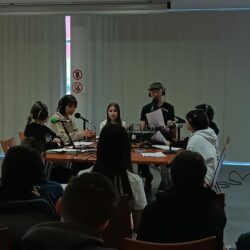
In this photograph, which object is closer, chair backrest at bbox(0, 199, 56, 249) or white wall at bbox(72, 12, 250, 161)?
chair backrest at bbox(0, 199, 56, 249)

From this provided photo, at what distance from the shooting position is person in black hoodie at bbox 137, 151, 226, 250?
201 centimetres

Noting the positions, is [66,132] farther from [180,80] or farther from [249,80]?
[249,80]

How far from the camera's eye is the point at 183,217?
6.61ft

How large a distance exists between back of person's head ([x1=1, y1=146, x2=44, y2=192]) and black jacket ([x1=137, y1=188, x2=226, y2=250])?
0.58m

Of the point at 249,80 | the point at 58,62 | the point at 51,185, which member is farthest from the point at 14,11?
the point at 51,185

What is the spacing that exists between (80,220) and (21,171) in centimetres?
75

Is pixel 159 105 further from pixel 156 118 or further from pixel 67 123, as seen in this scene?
pixel 67 123

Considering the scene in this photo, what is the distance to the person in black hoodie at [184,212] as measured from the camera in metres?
2.01

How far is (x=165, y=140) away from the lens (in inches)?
193

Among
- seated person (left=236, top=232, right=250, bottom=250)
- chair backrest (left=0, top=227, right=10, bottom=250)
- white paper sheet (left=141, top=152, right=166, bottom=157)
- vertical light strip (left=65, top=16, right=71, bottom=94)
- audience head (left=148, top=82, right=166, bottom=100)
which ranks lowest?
white paper sheet (left=141, top=152, right=166, bottom=157)

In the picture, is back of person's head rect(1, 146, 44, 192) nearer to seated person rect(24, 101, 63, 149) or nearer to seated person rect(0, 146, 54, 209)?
seated person rect(0, 146, 54, 209)

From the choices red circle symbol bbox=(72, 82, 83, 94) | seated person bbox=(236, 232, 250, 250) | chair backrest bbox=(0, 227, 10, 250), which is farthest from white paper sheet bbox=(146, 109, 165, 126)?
chair backrest bbox=(0, 227, 10, 250)

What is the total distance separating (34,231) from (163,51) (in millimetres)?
5996

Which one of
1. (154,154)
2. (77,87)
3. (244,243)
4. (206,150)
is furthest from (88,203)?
(77,87)
